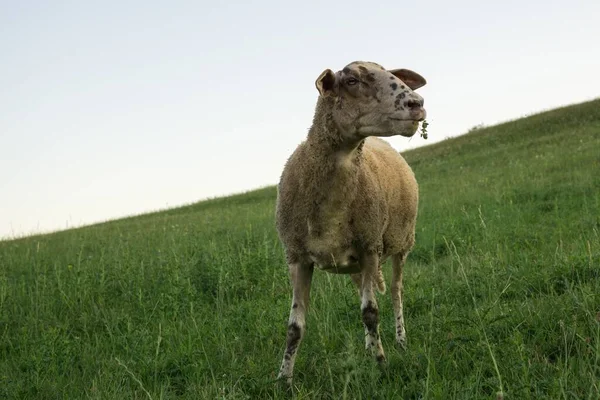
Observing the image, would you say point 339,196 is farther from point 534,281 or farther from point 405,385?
point 534,281

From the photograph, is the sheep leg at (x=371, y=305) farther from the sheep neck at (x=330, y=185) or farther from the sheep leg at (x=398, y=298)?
the sheep leg at (x=398, y=298)

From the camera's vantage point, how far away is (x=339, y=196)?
504cm

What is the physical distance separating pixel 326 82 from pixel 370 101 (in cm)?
42

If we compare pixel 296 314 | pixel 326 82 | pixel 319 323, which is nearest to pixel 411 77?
pixel 326 82

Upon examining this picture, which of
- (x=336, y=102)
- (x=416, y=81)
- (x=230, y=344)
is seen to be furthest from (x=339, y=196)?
(x=230, y=344)

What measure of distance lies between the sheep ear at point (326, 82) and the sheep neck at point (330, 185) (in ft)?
0.39

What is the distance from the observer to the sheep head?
440 cm

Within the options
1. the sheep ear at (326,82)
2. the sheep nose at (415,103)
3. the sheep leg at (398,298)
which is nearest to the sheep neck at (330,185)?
the sheep ear at (326,82)

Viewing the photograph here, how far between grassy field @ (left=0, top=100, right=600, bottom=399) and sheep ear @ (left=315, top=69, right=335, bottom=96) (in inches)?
66.6

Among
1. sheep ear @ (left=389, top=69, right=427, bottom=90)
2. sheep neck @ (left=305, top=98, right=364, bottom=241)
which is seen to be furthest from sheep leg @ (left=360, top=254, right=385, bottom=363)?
sheep ear @ (left=389, top=69, right=427, bottom=90)

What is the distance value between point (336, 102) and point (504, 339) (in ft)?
7.77

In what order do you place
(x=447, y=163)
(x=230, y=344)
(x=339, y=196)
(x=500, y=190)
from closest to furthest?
(x=339, y=196) < (x=230, y=344) < (x=500, y=190) < (x=447, y=163)

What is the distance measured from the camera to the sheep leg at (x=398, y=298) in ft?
19.8

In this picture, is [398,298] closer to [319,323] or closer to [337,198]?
[319,323]
